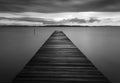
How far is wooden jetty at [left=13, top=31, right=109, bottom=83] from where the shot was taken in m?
5.31

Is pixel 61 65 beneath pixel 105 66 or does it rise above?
above

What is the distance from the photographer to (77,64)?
6.55 m

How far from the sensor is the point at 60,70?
6.04 m

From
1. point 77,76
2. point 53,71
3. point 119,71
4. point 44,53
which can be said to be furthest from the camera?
point 119,71

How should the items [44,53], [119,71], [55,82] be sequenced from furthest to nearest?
[119,71] → [44,53] → [55,82]

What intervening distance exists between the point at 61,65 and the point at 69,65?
1.01 feet

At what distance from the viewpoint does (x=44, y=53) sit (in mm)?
8023

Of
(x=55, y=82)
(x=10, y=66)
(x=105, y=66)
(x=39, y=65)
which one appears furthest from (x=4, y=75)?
(x=105, y=66)

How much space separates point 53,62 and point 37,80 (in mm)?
1633

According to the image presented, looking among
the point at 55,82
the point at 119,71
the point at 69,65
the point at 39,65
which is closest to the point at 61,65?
the point at 69,65

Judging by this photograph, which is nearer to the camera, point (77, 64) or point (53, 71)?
point (53, 71)

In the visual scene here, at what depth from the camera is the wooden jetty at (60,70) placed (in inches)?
209

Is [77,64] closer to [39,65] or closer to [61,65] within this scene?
[61,65]

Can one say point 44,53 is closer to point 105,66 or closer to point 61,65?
point 61,65
